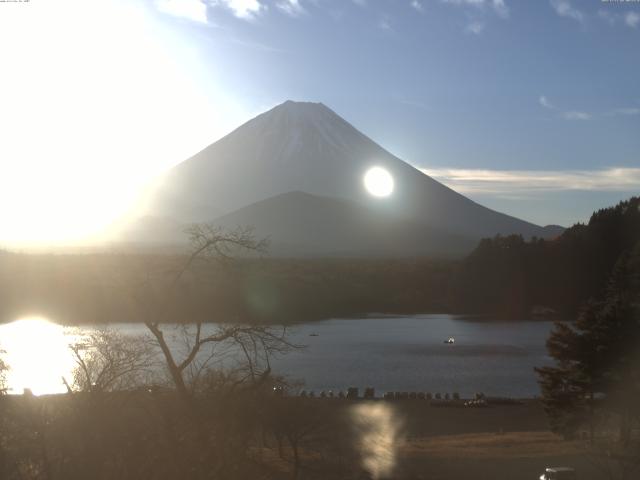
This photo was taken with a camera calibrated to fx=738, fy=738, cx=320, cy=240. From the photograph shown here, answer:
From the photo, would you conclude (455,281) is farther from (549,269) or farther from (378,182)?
(378,182)

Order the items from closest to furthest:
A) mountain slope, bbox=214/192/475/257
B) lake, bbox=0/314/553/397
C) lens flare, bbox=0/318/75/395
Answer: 1. lens flare, bbox=0/318/75/395
2. lake, bbox=0/314/553/397
3. mountain slope, bbox=214/192/475/257

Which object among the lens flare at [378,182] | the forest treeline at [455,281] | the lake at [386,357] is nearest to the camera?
the lake at [386,357]

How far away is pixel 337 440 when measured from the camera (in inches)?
616

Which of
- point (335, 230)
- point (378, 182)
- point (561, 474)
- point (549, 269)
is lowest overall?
point (561, 474)

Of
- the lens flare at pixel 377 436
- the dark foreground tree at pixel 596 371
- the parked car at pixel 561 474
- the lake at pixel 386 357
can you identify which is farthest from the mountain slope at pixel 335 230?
the parked car at pixel 561 474

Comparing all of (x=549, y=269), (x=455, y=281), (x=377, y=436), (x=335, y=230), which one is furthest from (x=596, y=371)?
(x=335, y=230)

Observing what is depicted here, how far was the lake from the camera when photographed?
78.6ft

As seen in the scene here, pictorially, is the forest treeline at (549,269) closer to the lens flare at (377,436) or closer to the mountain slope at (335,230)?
the mountain slope at (335,230)

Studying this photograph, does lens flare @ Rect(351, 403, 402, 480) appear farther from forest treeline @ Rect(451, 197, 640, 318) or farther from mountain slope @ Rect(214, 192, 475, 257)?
mountain slope @ Rect(214, 192, 475, 257)

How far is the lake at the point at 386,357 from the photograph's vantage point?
78.6 ft

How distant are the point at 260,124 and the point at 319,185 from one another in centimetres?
1924

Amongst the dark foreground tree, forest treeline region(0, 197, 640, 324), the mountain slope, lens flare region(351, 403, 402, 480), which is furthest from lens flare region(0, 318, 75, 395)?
the mountain slope

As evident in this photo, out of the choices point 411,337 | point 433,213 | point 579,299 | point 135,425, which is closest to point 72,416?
point 135,425

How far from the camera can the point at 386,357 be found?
31.8m
